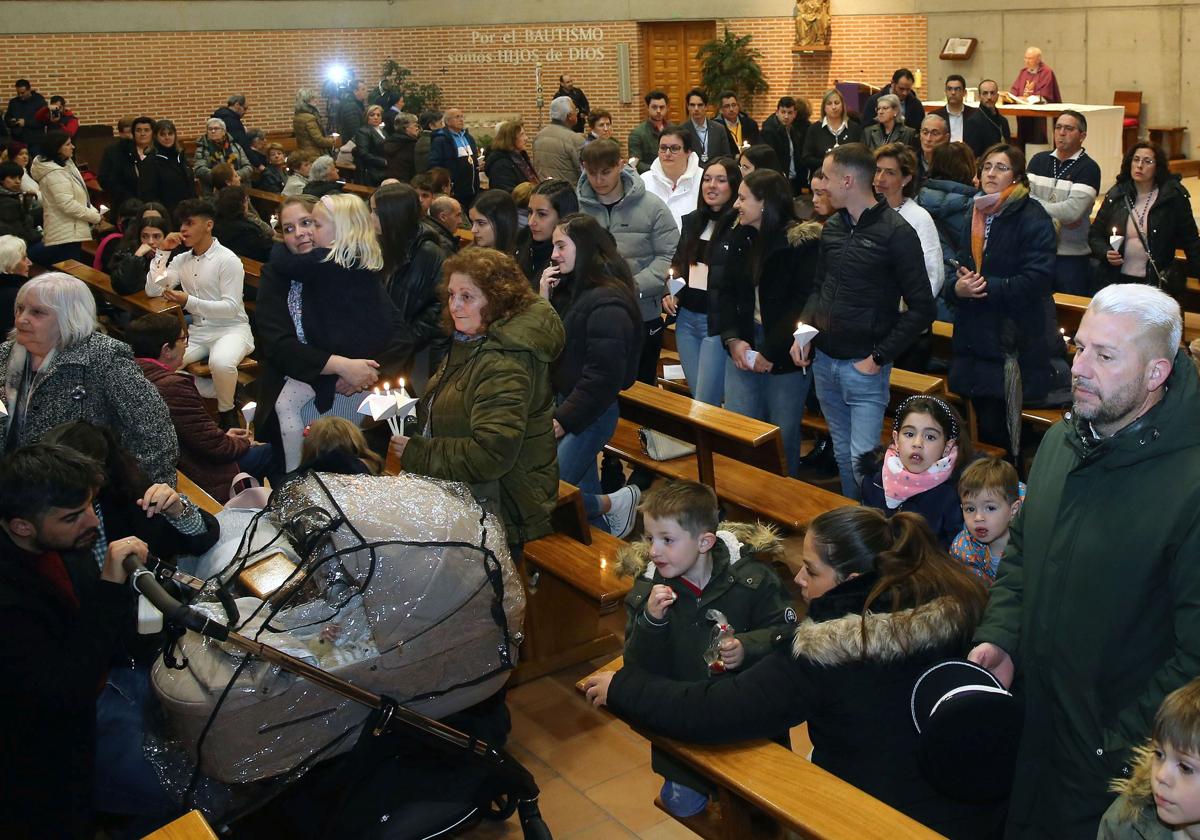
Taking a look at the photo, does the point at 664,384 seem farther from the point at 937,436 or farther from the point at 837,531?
the point at 837,531

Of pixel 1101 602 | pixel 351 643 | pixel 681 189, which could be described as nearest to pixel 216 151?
pixel 681 189

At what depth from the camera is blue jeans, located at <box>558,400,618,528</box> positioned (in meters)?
5.14

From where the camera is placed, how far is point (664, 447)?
6035 millimetres

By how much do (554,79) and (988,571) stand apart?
18280mm

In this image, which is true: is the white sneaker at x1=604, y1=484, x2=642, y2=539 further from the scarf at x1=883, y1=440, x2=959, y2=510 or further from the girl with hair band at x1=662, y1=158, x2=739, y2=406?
the scarf at x1=883, y1=440, x2=959, y2=510

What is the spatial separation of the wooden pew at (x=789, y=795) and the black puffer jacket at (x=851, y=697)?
2.8 inches

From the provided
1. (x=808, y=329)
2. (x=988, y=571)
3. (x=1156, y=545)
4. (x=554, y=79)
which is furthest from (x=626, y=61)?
(x=1156, y=545)

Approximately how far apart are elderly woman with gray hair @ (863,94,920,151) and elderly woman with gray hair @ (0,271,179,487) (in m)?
7.87

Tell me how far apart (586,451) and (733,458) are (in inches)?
29.0

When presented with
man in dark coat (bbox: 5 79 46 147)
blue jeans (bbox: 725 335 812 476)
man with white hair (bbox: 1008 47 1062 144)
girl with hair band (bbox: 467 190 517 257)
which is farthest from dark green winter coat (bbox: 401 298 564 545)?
man in dark coat (bbox: 5 79 46 147)

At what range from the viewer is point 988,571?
154 inches

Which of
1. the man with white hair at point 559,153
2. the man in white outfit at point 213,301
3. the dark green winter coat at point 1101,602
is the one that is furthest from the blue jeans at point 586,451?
the man with white hair at point 559,153

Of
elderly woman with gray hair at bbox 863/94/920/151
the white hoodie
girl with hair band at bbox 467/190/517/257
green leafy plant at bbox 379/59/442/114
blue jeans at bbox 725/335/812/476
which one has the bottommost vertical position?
blue jeans at bbox 725/335/812/476

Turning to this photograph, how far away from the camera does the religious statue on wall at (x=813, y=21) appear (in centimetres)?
1828
